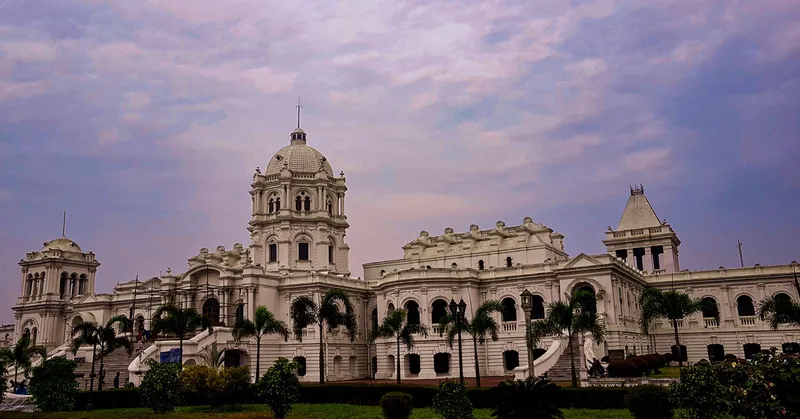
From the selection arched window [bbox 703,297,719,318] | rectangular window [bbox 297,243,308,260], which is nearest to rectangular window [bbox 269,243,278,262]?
rectangular window [bbox 297,243,308,260]

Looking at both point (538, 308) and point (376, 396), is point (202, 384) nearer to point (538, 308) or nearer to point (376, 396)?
point (376, 396)

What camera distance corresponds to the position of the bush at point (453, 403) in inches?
893

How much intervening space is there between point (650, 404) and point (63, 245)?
78.6m

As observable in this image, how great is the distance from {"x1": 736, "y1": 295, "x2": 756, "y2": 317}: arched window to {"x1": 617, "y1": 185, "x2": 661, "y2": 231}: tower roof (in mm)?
13054

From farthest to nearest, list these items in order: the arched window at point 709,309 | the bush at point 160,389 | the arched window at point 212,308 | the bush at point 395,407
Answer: the arched window at point 212,308 < the arched window at point 709,309 < the bush at point 160,389 < the bush at point 395,407

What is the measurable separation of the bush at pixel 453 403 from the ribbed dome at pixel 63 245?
72.6 metres

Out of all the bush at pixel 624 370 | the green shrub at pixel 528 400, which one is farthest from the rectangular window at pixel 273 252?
the green shrub at pixel 528 400

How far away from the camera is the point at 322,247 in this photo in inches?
2753

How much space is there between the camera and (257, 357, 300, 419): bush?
25.8 metres

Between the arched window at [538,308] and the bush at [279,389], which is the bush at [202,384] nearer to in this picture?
the bush at [279,389]

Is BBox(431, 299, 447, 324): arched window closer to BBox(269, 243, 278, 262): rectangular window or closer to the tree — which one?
the tree

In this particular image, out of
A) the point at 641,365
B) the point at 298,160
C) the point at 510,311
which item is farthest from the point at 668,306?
the point at 298,160

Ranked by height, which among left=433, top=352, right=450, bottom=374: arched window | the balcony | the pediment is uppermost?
the pediment

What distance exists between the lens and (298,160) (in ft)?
238
